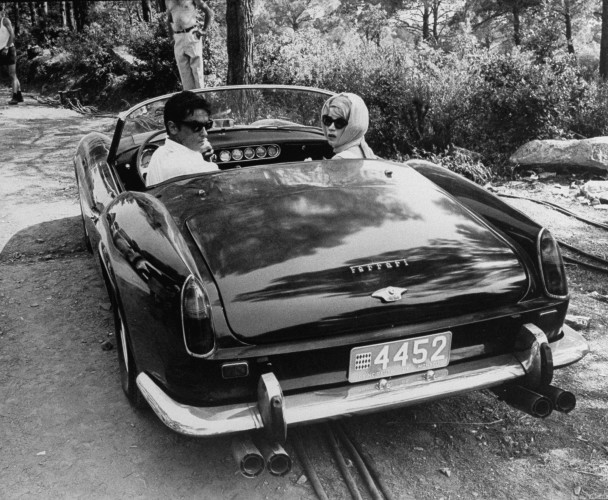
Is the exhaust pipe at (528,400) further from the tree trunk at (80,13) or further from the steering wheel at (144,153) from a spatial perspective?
the tree trunk at (80,13)

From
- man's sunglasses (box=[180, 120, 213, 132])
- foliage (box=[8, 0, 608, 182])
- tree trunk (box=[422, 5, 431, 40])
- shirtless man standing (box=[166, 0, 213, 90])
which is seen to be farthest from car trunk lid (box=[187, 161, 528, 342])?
tree trunk (box=[422, 5, 431, 40])

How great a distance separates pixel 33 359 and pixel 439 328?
2541 millimetres

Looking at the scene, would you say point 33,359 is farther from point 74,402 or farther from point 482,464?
point 482,464

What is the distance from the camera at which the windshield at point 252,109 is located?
4.50 meters

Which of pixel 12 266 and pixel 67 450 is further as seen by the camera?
pixel 12 266

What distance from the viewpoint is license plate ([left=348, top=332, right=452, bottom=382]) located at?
2.58 meters

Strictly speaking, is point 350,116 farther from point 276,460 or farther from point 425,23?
point 425,23

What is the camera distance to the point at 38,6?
121ft

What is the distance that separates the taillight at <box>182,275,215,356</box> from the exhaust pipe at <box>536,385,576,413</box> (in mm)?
1427

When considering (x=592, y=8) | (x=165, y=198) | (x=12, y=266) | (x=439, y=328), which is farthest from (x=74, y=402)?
(x=592, y=8)

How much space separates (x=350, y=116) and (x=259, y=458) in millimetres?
2252

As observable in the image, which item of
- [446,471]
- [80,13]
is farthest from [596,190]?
[80,13]

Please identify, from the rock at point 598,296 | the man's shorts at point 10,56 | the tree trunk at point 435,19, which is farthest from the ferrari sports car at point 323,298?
the tree trunk at point 435,19

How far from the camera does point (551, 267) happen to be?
2.92m
